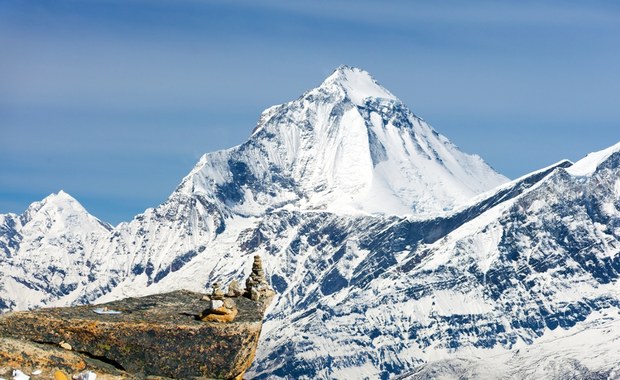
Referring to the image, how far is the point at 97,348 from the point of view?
35844 millimetres

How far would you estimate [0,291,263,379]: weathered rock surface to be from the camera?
116ft

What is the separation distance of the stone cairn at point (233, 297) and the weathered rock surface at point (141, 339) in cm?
37

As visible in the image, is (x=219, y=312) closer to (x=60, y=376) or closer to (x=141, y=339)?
(x=141, y=339)

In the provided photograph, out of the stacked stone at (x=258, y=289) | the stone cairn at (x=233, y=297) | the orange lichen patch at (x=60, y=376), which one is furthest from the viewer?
the stacked stone at (x=258, y=289)

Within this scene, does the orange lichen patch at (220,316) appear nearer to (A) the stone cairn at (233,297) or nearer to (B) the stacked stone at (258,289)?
(A) the stone cairn at (233,297)

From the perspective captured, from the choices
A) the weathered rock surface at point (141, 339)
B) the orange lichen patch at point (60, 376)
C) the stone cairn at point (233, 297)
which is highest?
the stone cairn at point (233, 297)

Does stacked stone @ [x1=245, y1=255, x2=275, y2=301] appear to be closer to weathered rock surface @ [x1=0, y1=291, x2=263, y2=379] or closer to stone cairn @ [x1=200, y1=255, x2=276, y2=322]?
stone cairn @ [x1=200, y1=255, x2=276, y2=322]

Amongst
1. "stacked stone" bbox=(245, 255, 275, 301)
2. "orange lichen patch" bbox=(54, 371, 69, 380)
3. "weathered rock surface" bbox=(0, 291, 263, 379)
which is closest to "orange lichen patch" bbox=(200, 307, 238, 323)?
"weathered rock surface" bbox=(0, 291, 263, 379)

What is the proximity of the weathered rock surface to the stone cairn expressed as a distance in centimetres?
37

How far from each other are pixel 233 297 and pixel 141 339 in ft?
21.7

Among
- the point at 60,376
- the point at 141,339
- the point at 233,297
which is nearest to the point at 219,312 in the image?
the point at 141,339

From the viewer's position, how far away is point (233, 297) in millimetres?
42594

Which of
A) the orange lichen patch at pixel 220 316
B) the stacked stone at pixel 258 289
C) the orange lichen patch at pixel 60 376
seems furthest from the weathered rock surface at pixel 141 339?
the stacked stone at pixel 258 289

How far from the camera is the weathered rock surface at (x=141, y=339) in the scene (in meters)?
35.2
